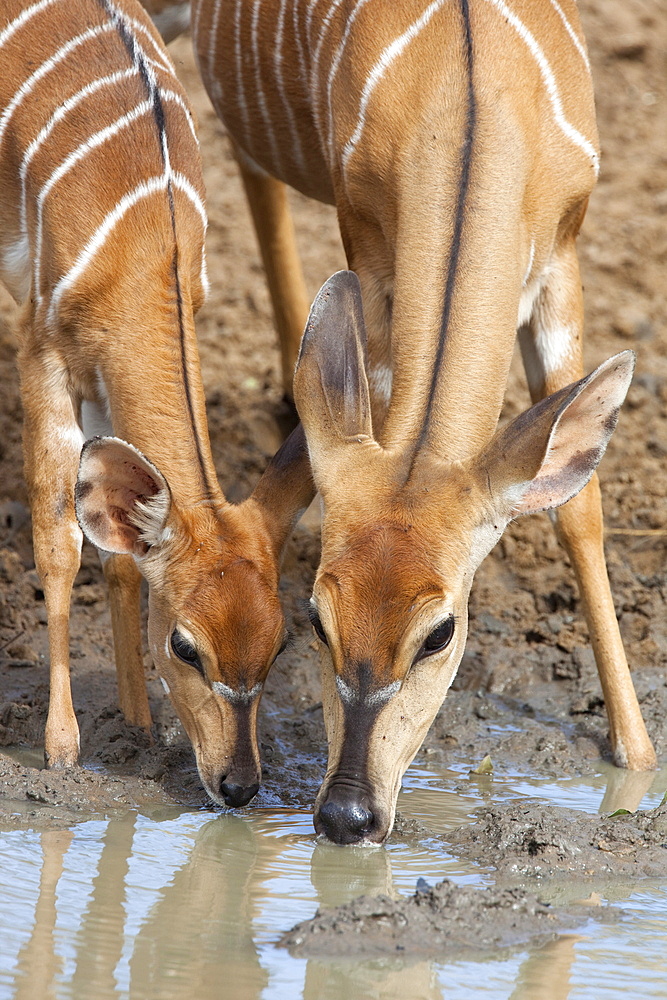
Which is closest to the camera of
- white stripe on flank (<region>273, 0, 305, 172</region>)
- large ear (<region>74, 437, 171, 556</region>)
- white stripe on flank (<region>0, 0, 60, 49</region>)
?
large ear (<region>74, 437, 171, 556</region>)

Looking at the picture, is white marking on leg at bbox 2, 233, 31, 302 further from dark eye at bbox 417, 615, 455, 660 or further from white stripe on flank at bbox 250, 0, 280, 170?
dark eye at bbox 417, 615, 455, 660

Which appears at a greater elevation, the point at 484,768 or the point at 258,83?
the point at 258,83

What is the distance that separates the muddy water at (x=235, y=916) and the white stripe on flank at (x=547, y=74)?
2.45 m

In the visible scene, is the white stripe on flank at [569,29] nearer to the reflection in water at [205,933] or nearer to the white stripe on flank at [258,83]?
the white stripe on flank at [258,83]

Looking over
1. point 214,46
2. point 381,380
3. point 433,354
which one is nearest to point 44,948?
point 433,354

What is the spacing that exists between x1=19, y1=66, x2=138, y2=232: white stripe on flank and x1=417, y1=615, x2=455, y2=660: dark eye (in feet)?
7.88

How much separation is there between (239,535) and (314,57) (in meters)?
2.36

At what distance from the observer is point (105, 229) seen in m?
5.15

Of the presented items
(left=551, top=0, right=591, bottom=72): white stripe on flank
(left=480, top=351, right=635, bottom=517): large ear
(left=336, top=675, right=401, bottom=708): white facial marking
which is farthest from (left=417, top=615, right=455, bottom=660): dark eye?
(left=551, top=0, right=591, bottom=72): white stripe on flank

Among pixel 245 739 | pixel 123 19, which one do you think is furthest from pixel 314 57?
pixel 245 739

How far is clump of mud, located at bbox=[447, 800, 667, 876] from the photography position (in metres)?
4.24

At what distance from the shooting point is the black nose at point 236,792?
4.53 m

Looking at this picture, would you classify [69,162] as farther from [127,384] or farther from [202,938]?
[202,938]

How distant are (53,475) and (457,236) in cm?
168
